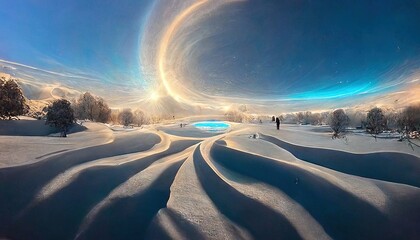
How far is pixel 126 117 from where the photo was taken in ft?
6.35

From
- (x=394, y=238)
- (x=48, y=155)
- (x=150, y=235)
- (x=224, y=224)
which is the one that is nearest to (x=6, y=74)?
(x=48, y=155)

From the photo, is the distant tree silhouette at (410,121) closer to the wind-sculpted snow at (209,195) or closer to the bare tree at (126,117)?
the wind-sculpted snow at (209,195)

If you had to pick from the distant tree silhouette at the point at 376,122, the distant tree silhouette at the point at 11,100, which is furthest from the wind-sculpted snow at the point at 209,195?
the distant tree silhouette at the point at 11,100

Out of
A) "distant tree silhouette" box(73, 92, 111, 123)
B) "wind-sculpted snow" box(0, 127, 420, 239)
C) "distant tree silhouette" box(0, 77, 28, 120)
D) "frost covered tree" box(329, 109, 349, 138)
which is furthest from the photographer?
"frost covered tree" box(329, 109, 349, 138)

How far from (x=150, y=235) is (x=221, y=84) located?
A: 3.87 ft

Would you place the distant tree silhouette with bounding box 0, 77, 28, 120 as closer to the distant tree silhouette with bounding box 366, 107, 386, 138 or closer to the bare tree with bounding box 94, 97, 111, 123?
the bare tree with bounding box 94, 97, 111, 123

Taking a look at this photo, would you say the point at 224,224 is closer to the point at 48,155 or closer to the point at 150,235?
the point at 150,235

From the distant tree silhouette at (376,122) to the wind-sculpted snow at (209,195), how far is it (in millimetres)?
189

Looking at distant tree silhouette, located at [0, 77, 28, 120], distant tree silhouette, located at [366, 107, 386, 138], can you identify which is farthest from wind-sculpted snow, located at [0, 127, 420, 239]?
distant tree silhouette, located at [0, 77, 28, 120]

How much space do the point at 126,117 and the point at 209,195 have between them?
0.82 metres

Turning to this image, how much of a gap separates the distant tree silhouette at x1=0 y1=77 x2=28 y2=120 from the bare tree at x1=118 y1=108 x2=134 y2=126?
0.58 m

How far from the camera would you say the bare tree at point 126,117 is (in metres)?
1.93

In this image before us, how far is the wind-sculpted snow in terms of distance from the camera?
1.48 metres

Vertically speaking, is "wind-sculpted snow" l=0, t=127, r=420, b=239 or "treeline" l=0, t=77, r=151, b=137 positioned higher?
"treeline" l=0, t=77, r=151, b=137
